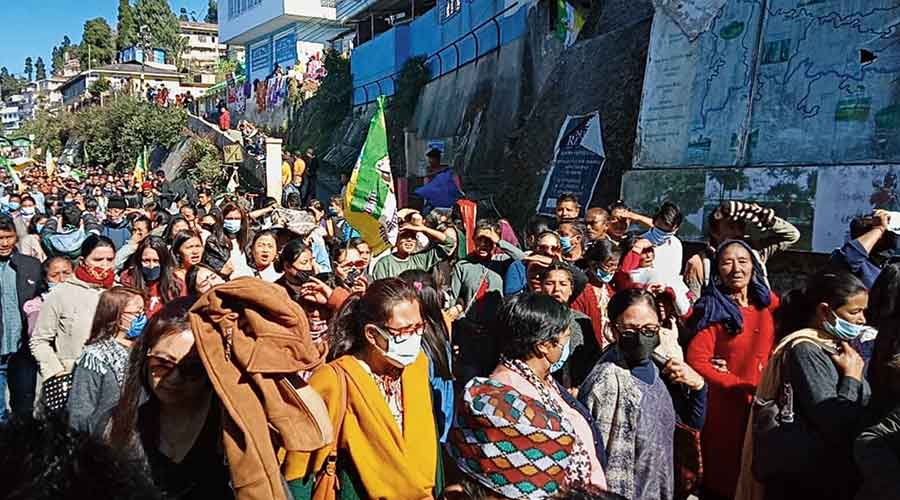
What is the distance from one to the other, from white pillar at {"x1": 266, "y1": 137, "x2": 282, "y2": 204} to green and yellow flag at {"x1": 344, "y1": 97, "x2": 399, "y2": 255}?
52.9ft

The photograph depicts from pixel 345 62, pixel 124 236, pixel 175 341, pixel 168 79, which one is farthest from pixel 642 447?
pixel 168 79

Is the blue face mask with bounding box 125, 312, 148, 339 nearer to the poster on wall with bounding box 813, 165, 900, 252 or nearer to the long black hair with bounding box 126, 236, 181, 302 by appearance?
the long black hair with bounding box 126, 236, 181, 302

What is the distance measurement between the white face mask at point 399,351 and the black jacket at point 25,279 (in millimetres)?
3869

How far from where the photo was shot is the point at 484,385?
8.46ft

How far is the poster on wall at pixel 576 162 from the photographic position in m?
10.7

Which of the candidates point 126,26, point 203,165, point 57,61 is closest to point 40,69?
point 57,61

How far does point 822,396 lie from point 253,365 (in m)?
2.08

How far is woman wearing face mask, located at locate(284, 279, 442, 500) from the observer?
2.61 metres

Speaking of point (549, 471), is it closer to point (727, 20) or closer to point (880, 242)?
point (880, 242)

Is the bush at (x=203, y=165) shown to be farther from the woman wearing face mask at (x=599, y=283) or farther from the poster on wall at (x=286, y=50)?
the woman wearing face mask at (x=599, y=283)

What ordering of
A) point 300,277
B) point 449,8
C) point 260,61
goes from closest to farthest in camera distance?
point 300,277, point 449,8, point 260,61

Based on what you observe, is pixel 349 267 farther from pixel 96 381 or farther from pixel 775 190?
pixel 775 190

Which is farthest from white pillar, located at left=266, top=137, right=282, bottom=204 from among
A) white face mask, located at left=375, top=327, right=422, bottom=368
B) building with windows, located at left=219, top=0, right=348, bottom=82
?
white face mask, located at left=375, top=327, right=422, bottom=368

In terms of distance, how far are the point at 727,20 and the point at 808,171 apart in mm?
2506
